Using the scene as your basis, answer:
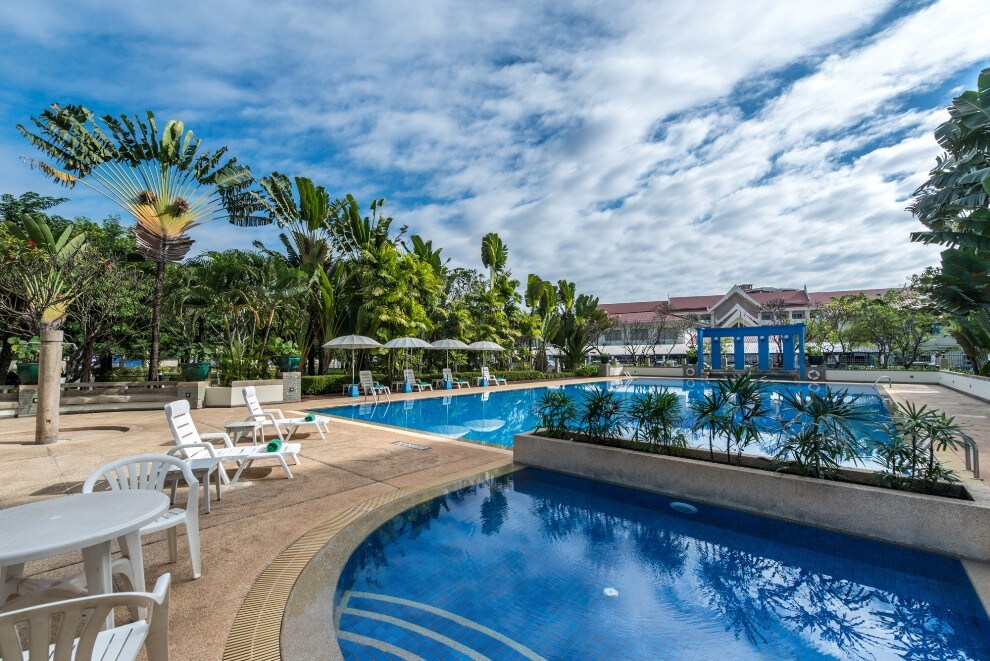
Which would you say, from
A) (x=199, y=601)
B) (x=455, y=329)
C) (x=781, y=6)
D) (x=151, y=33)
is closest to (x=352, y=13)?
(x=151, y=33)

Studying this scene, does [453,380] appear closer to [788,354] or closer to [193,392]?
[193,392]

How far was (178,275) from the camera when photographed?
2231 cm

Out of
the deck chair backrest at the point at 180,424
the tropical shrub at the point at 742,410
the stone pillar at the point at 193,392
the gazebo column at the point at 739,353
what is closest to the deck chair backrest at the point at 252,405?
the deck chair backrest at the point at 180,424

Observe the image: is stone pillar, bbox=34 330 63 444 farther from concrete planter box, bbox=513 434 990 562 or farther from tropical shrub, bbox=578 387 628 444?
tropical shrub, bbox=578 387 628 444

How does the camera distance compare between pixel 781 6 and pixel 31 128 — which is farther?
pixel 31 128

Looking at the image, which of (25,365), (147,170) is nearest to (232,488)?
(25,365)

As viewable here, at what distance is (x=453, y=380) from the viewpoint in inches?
864

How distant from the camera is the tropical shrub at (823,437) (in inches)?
179

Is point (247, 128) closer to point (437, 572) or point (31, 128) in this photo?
point (31, 128)

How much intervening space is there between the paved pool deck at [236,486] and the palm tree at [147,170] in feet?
19.4

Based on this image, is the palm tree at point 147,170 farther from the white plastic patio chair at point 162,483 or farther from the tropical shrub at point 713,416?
the tropical shrub at point 713,416

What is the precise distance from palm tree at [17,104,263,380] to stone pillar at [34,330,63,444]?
567 cm

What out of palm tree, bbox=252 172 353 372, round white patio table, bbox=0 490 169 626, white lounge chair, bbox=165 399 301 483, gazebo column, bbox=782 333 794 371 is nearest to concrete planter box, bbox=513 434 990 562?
white lounge chair, bbox=165 399 301 483

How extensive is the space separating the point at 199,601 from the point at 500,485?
140 inches
